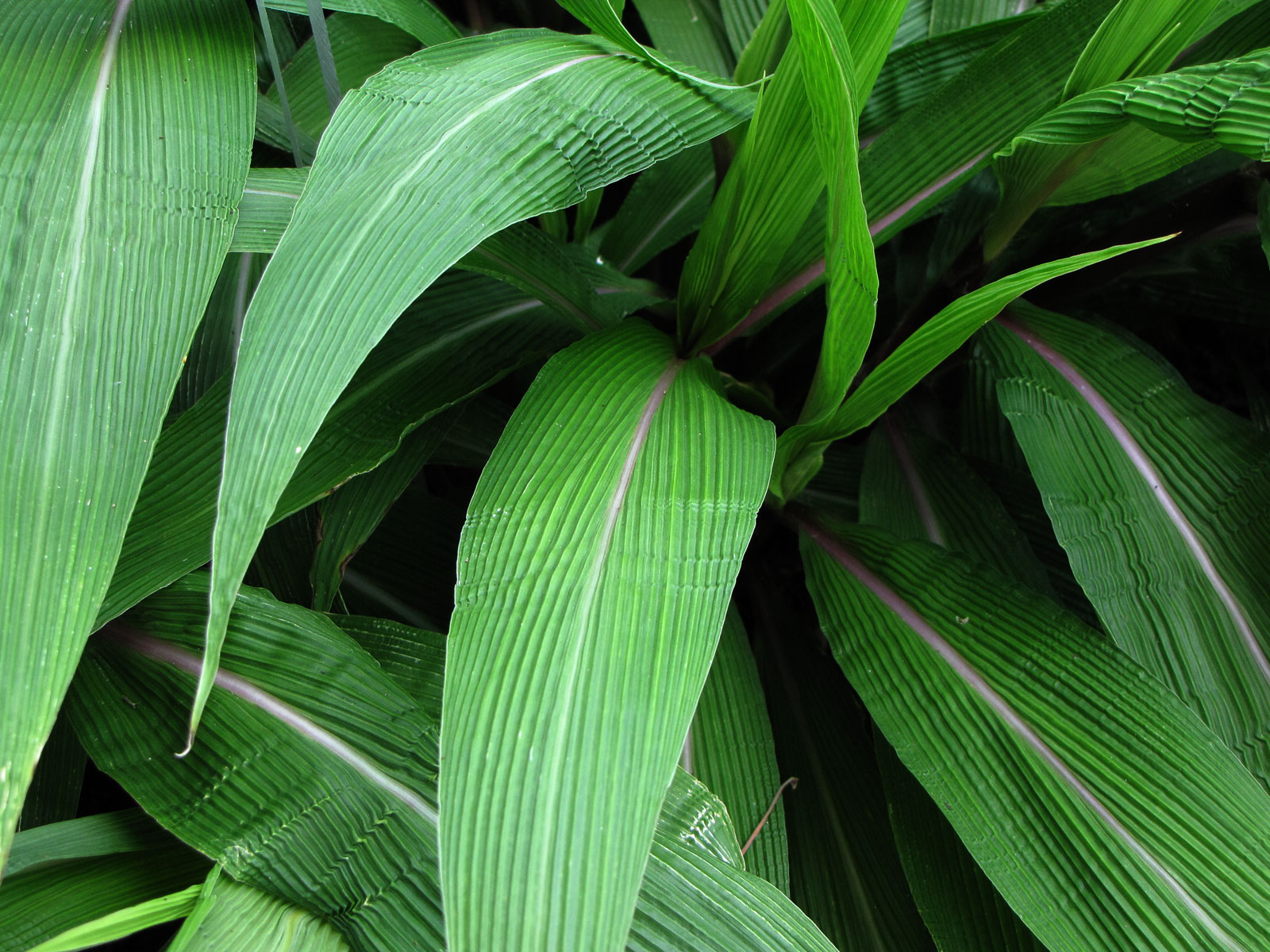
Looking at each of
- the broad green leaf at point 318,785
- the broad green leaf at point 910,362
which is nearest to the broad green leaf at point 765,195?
the broad green leaf at point 910,362

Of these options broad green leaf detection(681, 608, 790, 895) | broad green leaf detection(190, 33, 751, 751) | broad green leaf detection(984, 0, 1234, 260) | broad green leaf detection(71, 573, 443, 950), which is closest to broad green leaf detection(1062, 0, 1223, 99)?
broad green leaf detection(984, 0, 1234, 260)

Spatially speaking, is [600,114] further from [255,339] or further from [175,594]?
[175,594]

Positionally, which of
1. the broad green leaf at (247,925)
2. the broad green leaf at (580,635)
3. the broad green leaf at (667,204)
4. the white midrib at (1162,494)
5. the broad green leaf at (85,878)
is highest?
the broad green leaf at (667,204)

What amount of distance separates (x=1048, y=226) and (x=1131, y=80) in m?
0.30

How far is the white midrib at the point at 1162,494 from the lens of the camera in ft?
1.91

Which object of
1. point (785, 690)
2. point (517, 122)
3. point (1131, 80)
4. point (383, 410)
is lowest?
point (785, 690)

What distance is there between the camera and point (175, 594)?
0.55 m

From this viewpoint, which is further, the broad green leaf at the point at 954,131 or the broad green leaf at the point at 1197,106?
the broad green leaf at the point at 954,131

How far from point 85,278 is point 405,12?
13.5 inches

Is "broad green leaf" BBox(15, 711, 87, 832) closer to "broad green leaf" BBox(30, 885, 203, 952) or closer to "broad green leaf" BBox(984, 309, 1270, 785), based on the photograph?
"broad green leaf" BBox(30, 885, 203, 952)

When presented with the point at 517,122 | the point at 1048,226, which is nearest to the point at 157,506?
the point at 517,122

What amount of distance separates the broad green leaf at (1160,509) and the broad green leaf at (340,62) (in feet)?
2.00

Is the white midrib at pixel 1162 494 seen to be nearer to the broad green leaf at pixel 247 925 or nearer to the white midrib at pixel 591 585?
the white midrib at pixel 591 585

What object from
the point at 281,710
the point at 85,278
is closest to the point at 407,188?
the point at 85,278
